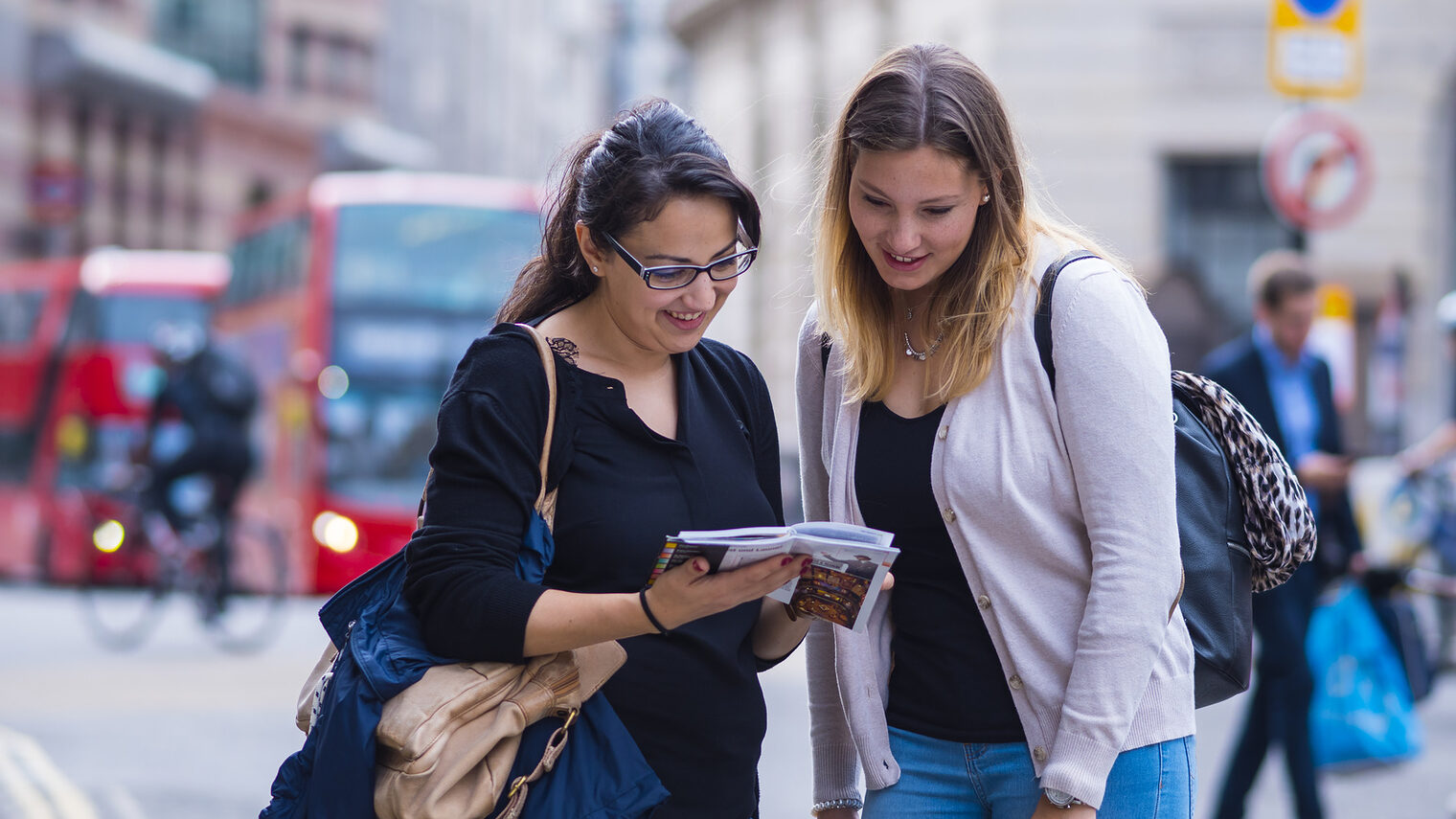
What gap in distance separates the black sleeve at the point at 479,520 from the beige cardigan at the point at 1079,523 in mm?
641

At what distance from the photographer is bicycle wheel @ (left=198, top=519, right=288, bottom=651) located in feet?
39.3

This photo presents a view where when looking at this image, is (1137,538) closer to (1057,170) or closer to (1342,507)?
(1342,507)

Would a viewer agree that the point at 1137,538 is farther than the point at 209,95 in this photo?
No

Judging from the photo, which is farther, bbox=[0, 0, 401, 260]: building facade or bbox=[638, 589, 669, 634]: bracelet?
bbox=[0, 0, 401, 260]: building facade

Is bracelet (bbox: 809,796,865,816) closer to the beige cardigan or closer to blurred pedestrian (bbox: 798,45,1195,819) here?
blurred pedestrian (bbox: 798,45,1195,819)

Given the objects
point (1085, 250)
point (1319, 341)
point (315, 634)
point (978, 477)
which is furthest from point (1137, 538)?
point (315, 634)

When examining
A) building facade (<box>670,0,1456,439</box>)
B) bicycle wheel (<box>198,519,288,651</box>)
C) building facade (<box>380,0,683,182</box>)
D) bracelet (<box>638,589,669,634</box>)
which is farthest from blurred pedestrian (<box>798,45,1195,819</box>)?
building facade (<box>380,0,683,182</box>)

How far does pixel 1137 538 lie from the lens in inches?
93.5

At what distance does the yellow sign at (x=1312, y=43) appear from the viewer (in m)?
8.48

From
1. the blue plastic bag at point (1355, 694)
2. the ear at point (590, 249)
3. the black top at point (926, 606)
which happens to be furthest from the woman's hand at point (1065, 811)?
the blue plastic bag at point (1355, 694)

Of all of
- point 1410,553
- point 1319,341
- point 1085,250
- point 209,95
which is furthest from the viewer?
point 209,95

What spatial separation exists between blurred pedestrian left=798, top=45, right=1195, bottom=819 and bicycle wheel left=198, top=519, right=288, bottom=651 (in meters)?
9.93

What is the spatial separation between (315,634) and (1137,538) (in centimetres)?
1124

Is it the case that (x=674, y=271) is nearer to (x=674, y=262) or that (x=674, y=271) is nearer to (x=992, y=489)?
(x=674, y=262)
